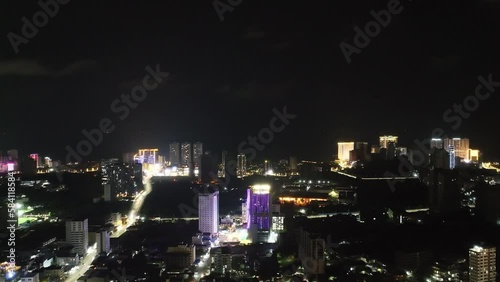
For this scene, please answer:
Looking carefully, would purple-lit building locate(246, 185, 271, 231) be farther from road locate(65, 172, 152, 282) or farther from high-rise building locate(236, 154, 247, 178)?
high-rise building locate(236, 154, 247, 178)

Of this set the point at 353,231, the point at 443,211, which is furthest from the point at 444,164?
the point at 353,231

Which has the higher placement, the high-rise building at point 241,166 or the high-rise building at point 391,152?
the high-rise building at point 391,152

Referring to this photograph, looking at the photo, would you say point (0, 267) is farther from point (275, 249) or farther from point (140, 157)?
point (140, 157)

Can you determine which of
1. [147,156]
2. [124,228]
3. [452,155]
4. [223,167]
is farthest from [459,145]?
[147,156]

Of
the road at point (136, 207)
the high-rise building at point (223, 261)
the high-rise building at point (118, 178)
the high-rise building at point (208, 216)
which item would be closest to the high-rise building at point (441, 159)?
the high-rise building at point (208, 216)

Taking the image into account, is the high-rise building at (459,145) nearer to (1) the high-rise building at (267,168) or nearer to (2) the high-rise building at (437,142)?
(2) the high-rise building at (437,142)
